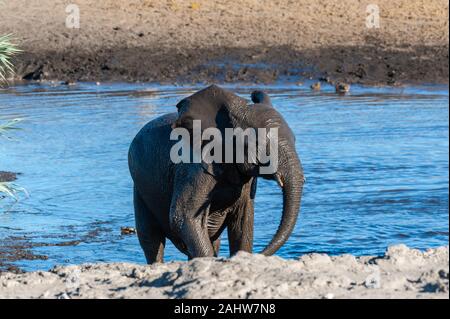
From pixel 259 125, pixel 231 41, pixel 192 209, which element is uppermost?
pixel 259 125

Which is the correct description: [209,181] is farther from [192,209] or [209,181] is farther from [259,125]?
[259,125]

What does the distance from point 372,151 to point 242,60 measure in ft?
26.8

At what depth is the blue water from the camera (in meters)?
11.0

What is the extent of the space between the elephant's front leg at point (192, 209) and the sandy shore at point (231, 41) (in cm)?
1396

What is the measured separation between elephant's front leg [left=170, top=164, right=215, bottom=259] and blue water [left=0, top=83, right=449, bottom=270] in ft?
6.96

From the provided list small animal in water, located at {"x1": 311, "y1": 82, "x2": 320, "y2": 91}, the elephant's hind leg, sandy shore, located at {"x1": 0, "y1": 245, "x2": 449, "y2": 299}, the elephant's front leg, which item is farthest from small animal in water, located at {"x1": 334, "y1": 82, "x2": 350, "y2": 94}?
sandy shore, located at {"x1": 0, "y1": 245, "x2": 449, "y2": 299}

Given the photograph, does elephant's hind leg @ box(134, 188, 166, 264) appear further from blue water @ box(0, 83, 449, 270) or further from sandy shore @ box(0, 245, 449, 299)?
sandy shore @ box(0, 245, 449, 299)

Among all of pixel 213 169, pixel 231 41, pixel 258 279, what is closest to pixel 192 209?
pixel 213 169

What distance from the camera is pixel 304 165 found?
47.6 feet

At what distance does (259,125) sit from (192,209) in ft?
2.92

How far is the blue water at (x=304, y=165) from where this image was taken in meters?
11.0

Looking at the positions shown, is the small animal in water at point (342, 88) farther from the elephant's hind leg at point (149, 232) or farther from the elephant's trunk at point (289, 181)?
the elephant's trunk at point (289, 181)

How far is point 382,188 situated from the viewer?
42.9 feet
